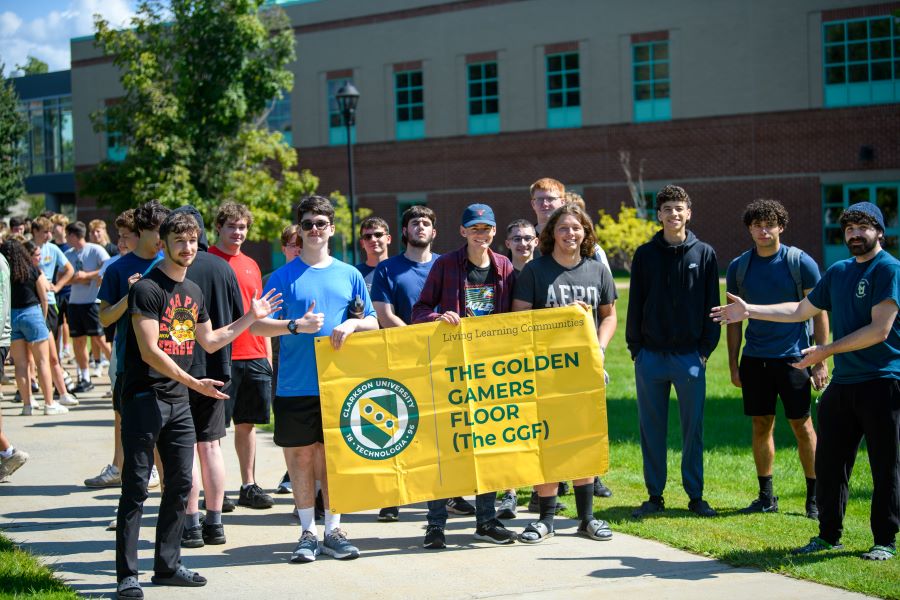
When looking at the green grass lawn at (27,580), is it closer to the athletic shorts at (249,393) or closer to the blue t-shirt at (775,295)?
the athletic shorts at (249,393)

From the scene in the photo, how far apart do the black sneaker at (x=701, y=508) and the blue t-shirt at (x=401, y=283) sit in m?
2.58

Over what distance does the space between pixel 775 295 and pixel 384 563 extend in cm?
364

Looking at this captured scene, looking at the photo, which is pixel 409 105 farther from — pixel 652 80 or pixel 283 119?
pixel 652 80

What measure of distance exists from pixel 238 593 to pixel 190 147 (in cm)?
1967

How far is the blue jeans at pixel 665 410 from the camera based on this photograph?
7582mm

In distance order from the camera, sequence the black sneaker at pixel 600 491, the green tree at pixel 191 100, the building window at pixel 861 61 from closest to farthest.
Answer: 1. the black sneaker at pixel 600 491
2. the green tree at pixel 191 100
3. the building window at pixel 861 61

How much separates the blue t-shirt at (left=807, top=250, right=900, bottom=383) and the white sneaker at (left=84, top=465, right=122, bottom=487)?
20.0 feet

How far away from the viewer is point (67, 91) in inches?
1890

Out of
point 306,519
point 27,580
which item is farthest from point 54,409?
point 306,519

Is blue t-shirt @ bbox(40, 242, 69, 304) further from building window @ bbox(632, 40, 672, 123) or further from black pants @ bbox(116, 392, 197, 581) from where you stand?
building window @ bbox(632, 40, 672, 123)

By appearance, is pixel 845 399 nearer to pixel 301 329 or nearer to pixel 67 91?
pixel 301 329

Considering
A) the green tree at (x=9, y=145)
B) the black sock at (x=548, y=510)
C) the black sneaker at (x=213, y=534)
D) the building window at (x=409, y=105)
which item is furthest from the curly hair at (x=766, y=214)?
the green tree at (x=9, y=145)

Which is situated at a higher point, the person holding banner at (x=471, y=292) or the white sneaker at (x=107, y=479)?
the person holding banner at (x=471, y=292)

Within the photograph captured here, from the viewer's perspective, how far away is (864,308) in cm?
630
